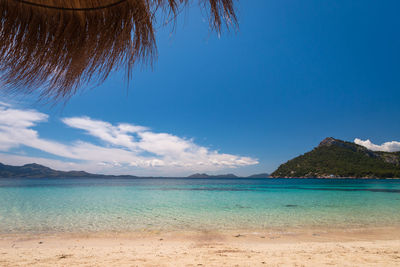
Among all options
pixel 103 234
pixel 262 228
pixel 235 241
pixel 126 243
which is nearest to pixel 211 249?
pixel 235 241

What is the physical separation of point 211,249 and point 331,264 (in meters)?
2.28

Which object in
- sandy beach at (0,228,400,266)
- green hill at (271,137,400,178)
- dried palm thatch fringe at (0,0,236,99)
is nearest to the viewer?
dried palm thatch fringe at (0,0,236,99)

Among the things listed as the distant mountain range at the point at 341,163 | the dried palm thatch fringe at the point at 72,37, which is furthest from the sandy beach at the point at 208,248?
the distant mountain range at the point at 341,163

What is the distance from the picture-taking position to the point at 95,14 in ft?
4.25

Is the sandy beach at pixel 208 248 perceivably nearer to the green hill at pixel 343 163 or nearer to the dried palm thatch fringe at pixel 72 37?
the dried palm thatch fringe at pixel 72 37

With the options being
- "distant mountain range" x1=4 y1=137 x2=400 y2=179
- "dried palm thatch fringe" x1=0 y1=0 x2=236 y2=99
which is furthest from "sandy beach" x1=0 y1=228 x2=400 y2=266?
"distant mountain range" x1=4 y1=137 x2=400 y2=179

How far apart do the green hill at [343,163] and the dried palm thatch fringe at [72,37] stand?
79.1m

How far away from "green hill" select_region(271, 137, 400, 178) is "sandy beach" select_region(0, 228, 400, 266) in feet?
240

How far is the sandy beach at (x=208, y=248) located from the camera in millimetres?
3852

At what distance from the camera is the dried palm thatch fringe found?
4.14 feet

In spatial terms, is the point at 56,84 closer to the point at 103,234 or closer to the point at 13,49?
the point at 13,49

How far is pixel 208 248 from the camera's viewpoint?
15.8 feet

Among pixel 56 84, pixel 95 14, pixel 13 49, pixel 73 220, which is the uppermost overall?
pixel 95 14

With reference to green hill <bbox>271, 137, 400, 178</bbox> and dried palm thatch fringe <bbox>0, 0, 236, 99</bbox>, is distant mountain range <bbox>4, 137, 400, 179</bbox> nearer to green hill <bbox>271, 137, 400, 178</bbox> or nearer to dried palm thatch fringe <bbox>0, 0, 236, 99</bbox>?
green hill <bbox>271, 137, 400, 178</bbox>
